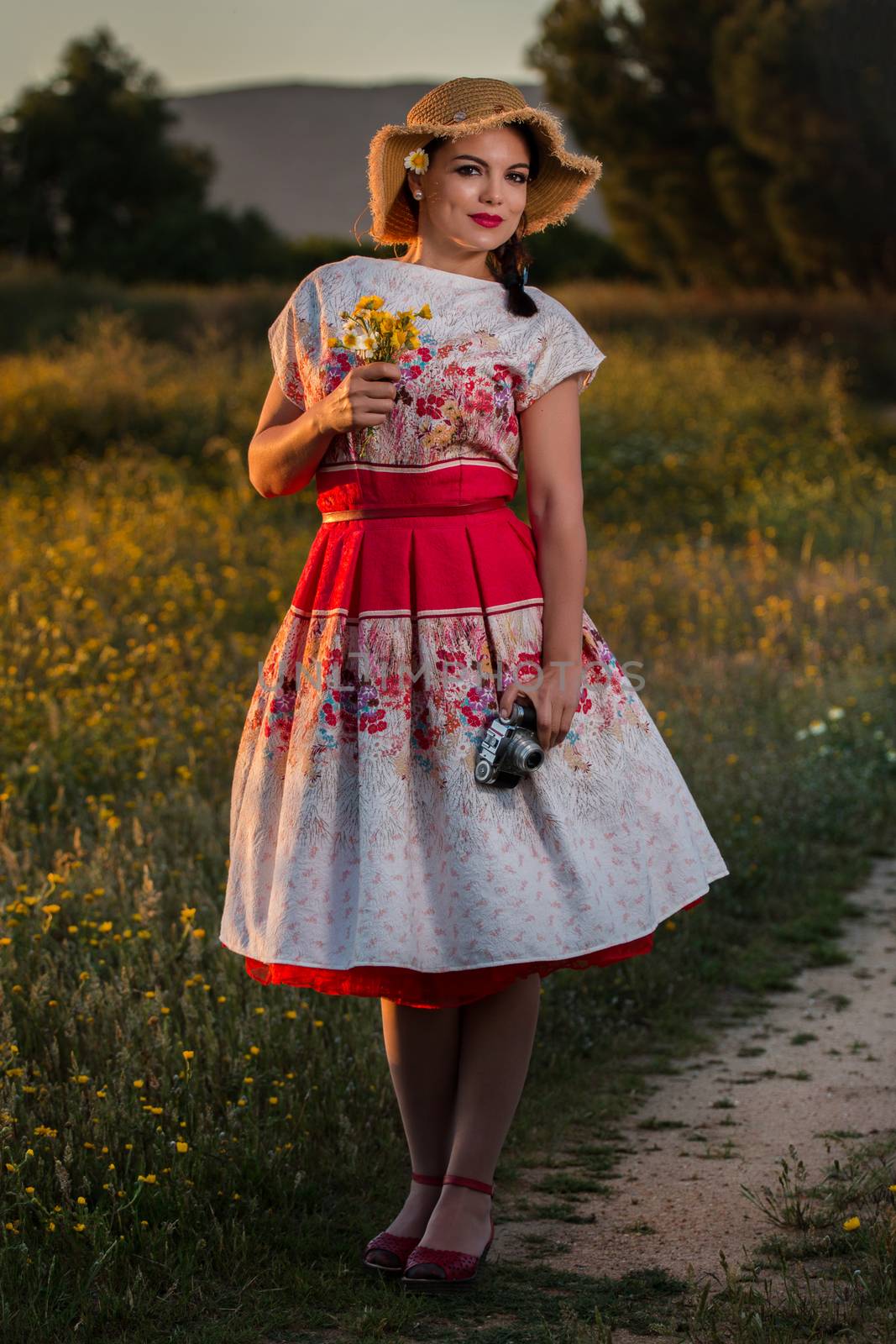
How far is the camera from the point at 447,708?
244cm

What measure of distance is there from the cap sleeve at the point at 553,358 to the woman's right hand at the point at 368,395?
257mm

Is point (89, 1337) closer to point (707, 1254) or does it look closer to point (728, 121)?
point (707, 1254)

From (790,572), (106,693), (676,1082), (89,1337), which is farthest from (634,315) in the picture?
(89,1337)

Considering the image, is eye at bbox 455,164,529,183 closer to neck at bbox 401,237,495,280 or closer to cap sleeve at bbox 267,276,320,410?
neck at bbox 401,237,495,280

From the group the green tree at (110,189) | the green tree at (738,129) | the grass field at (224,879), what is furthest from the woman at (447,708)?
the green tree at (110,189)

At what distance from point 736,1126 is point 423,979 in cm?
120

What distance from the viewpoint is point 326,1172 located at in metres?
2.99

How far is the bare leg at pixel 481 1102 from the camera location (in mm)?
2572

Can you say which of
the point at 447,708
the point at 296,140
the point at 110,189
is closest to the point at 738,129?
the point at 110,189

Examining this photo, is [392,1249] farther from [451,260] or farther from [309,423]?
[451,260]

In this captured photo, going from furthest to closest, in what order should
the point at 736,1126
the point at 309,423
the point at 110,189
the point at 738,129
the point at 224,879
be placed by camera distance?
the point at 110,189
the point at 738,129
the point at 224,879
the point at 736,1126
the point at 309,423

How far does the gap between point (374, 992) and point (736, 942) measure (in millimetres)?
2330

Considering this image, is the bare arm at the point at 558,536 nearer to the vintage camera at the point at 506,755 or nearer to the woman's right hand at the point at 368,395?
the vintage camera at the point at 506,755

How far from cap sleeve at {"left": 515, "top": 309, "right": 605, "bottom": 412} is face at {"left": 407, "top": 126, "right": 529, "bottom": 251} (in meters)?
0.19
